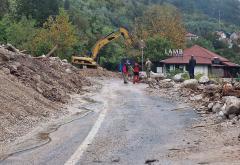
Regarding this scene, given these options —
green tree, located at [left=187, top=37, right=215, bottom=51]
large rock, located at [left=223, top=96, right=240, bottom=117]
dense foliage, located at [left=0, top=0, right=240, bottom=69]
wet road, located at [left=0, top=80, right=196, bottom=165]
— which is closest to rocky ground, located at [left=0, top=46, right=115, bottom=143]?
wet road, located at [left=0, top=80, right=196, bottom=165]

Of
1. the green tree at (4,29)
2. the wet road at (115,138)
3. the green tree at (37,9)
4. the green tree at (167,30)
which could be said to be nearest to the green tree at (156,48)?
the green tree at (167,30)

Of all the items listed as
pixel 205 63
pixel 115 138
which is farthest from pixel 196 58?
pixel 115 138

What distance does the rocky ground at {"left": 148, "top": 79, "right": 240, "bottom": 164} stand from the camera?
9766 mm

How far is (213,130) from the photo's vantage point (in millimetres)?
13320

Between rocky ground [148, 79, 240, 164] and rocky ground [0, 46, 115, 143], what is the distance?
4379 mm

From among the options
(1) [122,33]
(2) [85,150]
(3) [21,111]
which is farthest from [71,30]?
(2) [85,150]

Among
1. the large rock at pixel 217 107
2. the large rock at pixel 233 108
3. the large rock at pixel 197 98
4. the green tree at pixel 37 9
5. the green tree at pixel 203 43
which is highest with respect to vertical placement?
the green tree at pixel 37 9

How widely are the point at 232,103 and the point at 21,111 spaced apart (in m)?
6.25

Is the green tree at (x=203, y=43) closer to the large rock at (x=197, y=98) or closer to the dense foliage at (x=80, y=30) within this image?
the dense foliage at (x=80, y=30)

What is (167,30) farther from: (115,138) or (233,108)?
(115,138)

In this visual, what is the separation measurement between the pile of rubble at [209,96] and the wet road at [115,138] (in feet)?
2.69

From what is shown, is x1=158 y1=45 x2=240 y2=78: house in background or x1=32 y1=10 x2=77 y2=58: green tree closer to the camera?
x1=32 y1=10 x2=77 y2=58: green tree

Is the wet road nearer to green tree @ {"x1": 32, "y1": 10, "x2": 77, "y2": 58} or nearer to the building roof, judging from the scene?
green tree @ {"x1": 32, "y1": 10, "x2": 77, "y2": 58}

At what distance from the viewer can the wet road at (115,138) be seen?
9.88 meters
